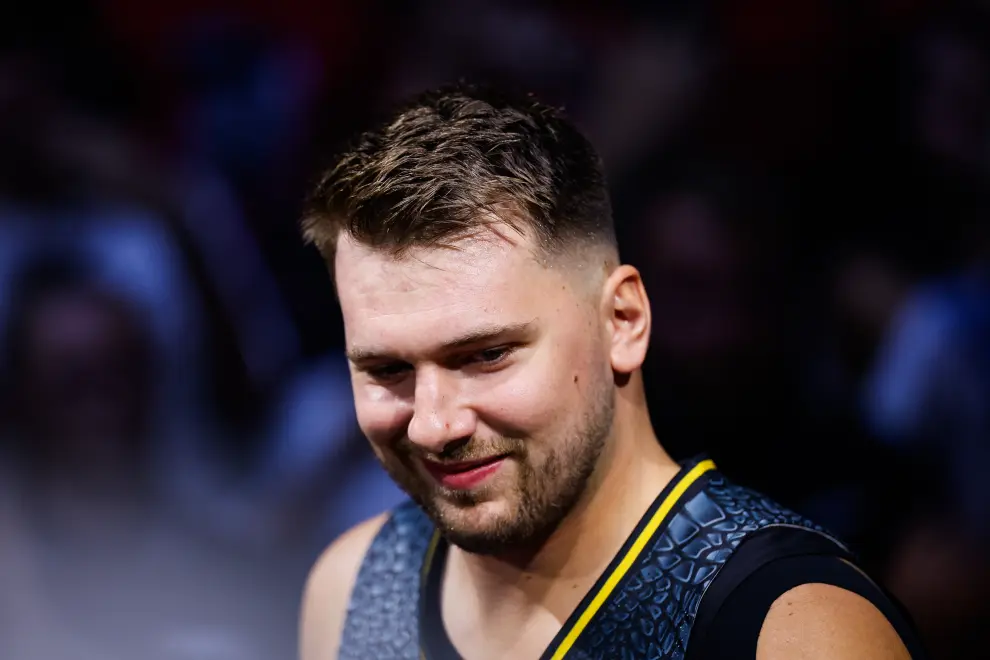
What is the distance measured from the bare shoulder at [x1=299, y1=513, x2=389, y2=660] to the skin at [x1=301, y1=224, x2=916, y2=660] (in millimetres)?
310

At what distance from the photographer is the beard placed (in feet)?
3.66

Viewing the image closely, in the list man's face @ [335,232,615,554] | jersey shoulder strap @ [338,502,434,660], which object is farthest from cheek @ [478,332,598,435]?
jersey shoulder strap @ [338,502,434,660]

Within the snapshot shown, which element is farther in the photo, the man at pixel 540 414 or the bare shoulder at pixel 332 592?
the bare shoulder at pixel 332 592

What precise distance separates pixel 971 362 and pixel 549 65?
100 cm

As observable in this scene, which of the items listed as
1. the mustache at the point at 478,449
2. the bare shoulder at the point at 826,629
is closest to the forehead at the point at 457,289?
the mustache at the point at 478,449

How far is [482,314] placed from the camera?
1070mm

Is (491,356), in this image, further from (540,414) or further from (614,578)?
(614,578)

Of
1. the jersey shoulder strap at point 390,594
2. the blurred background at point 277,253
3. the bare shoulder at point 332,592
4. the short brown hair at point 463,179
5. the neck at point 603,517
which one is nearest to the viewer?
the short brown hair at point 463,179

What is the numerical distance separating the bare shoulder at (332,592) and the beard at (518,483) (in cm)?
40

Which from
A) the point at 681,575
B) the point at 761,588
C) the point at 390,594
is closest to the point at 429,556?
the point at 390,594

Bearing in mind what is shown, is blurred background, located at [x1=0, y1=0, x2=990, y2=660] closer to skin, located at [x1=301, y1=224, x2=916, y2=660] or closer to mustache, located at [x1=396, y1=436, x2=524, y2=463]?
skin, located at [x1=301, y1=224, x2=916, y2=660]

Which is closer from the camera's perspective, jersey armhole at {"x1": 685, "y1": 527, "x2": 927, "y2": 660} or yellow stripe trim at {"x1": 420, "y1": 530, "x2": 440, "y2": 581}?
jersey armhole at {"x1": 685, "y1": 527, "x2": 927, "y2": 660}

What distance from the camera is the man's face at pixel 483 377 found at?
1.08 metres

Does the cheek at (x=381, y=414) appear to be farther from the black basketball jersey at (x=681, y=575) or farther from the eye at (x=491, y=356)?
the black basketball jersey at (x=681, y=575)
